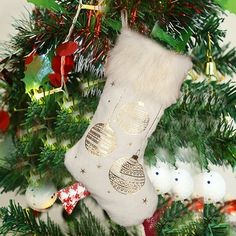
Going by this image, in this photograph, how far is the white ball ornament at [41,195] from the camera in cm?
83

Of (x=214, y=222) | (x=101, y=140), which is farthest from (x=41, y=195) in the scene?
(x=214, y=222)


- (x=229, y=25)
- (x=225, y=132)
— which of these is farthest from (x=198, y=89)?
(x=229, y=25)

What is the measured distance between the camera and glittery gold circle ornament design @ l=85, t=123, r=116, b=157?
0.69m

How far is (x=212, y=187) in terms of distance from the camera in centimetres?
81

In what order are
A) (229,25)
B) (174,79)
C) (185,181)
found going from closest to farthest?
(174,79), (185,181), (229,25)

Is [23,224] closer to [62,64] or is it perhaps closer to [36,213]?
[36,213]

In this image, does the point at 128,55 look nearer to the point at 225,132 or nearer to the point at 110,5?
the point at 110,5

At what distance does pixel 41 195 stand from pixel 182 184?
0.25 meters

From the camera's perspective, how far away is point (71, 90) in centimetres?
82

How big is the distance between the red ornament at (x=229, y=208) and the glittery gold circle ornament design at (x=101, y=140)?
249mm

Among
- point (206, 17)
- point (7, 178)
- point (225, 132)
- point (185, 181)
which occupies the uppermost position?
point (206, 17)

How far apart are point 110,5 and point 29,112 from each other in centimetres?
21

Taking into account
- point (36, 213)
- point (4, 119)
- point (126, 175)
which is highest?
point (126, 175)

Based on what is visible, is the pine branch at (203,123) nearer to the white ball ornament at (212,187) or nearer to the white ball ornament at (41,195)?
the white ball ornament at (212,187)
